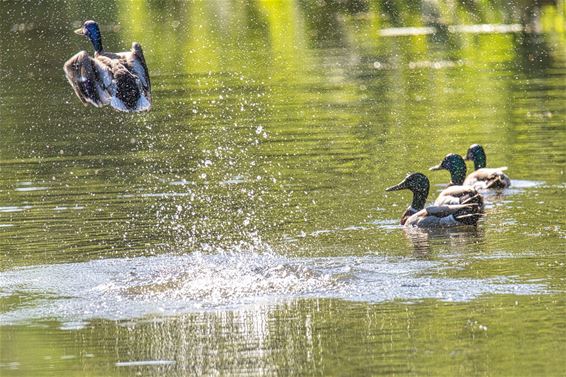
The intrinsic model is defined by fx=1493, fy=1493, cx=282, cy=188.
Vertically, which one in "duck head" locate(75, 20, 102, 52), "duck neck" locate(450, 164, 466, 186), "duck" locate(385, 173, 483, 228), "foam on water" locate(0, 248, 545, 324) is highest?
"duck head" locate(75, 20, 102, 52)

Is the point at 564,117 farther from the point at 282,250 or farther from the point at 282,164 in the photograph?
the point at 282,250

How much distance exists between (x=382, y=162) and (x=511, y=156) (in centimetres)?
179

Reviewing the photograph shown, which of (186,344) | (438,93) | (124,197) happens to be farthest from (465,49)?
(186,344)

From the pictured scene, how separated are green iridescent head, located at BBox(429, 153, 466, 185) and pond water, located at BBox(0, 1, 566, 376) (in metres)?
0.62

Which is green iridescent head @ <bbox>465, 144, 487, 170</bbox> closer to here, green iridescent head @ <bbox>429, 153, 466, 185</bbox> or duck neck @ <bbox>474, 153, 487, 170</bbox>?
duck neck @ <bbox>474, 153, 487, 170</bbox>

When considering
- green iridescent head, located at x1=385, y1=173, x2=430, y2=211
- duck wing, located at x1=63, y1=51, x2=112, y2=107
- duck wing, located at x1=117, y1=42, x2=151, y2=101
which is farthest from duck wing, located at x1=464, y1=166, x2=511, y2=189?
duck wing, located at x1=63, y1=51, x2=112, y2=107

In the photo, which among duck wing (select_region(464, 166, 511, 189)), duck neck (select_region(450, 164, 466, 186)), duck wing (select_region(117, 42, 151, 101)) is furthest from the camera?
duck neck (select_region(450, 164, 466, 186))

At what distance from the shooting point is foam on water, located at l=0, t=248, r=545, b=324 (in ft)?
36.0

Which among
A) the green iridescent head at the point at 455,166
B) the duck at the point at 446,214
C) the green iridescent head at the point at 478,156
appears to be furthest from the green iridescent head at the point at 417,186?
the green iridescent head at the point at 478,156

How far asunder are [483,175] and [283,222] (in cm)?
324

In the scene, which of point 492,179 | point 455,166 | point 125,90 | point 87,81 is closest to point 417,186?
point 492,179

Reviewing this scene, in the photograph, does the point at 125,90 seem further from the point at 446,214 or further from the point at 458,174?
the point at 458,174

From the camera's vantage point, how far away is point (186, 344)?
976 centimetres

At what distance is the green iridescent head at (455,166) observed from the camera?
16.9 metres
